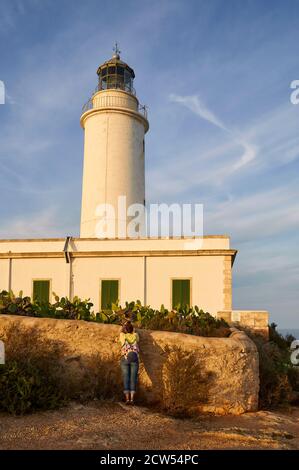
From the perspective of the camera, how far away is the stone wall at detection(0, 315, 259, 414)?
8.09m

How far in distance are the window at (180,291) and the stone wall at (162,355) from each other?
9.43 meters

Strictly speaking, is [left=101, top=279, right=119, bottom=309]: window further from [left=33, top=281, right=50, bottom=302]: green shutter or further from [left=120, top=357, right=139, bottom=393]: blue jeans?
[left=120, top=357, right=139, bottom=393]: blue jeans

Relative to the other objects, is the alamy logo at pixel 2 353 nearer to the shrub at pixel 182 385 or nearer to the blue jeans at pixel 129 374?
the blue jeans at pixel 129 374

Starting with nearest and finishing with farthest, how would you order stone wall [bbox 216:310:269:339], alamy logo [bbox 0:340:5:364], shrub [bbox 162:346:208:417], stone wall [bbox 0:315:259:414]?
alamy logo [bbox 0:340:5:364] → shrub [bbox 162:346:208:417] → stone wall [bbox 0:315:259:414] → stone wall [bbox 216:310:269:339]

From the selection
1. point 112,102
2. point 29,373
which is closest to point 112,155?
point 112,102

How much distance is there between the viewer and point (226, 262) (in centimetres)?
1789

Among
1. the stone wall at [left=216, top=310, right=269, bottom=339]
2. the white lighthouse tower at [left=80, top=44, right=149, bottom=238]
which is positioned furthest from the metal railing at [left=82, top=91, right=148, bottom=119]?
the stone wall at [left=216, top=310, right=269, bottom=339]

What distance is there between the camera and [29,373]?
720 centimetres

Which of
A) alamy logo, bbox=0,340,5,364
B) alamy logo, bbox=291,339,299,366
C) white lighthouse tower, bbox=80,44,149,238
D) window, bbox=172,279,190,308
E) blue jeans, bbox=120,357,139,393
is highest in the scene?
white lighthouse tower, bbox=80,44,149,238

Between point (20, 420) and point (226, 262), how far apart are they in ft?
40.9

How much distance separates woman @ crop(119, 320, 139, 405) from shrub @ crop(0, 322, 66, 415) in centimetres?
104

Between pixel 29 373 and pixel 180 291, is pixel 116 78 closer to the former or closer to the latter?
pixel 180 291

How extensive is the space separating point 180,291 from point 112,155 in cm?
768
